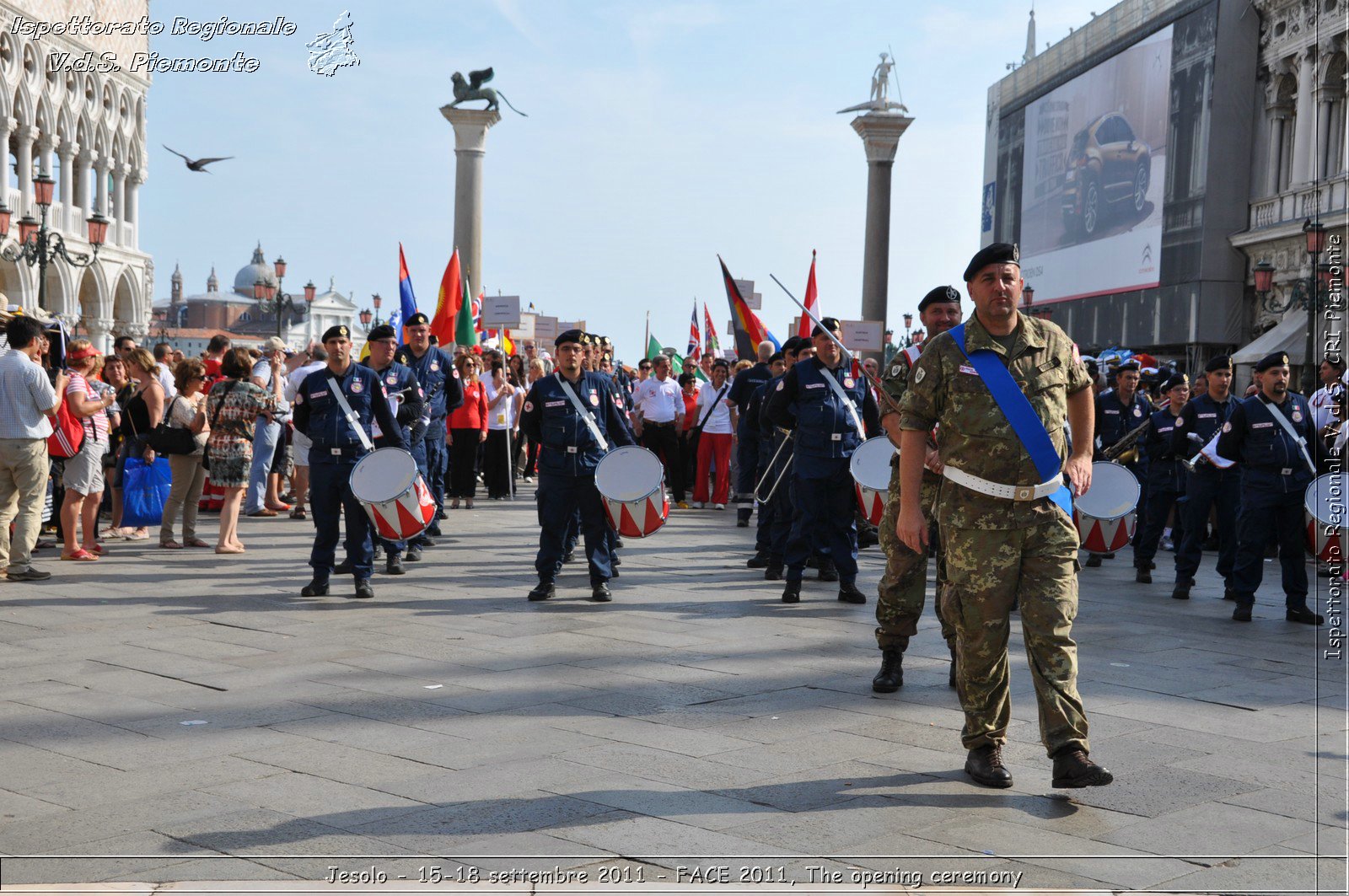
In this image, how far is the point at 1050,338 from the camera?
5.08 meters

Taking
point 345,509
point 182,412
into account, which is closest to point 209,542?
point 182,412

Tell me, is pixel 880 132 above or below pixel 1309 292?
above

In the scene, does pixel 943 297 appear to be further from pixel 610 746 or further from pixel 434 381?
pixel 434 381

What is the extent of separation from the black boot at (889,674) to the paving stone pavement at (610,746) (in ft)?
0.41

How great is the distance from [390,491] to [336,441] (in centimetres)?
51

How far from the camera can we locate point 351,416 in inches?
364

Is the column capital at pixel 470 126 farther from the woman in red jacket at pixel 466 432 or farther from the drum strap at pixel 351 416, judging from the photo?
the drum strap at pixel 351 416

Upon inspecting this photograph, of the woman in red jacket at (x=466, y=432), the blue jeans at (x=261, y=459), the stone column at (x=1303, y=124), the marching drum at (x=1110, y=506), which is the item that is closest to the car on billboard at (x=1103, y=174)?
the stone column at (x=1303, y=124)

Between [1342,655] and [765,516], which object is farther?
[765,516]

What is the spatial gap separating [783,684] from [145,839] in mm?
3318

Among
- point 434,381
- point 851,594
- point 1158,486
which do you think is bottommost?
point 851,594

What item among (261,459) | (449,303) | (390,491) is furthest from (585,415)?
(449,303)

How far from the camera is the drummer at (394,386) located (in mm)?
10422

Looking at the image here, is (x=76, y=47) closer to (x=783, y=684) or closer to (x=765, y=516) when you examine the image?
(x=765, y=516)
